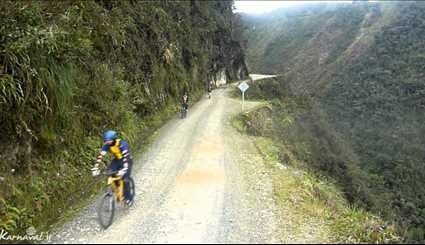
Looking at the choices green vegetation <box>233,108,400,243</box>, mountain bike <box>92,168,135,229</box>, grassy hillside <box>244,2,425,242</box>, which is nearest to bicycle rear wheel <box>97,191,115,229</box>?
mountain bike <box>92,168,135,229</box>

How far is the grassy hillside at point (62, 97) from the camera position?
884 centimetres

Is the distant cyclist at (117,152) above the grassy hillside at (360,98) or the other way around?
above

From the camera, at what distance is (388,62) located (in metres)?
66.2

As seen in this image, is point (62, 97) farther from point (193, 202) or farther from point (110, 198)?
point (193, 202)

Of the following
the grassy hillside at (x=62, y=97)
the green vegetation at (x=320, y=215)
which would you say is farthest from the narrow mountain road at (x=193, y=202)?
the grassy hillside at (x=62, y=97)

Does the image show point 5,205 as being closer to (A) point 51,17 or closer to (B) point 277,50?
(A) point 51,17

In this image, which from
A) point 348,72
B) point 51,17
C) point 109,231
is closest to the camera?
point 109,231

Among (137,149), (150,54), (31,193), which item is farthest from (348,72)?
(31,193)

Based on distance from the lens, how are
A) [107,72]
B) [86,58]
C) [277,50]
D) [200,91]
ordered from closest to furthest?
[86,58] → [107,72] → [200,91] → [277,50]

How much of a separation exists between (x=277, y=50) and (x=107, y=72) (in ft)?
352

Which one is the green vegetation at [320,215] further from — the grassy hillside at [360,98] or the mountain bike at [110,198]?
the mountain bike at [110,198]

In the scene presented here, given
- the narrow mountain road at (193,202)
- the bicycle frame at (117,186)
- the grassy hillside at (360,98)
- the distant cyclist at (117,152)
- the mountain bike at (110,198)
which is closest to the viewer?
the narrow mountain road at (193,202)

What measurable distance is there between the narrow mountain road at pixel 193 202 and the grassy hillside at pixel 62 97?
106 cm

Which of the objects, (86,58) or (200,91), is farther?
(200,91)
